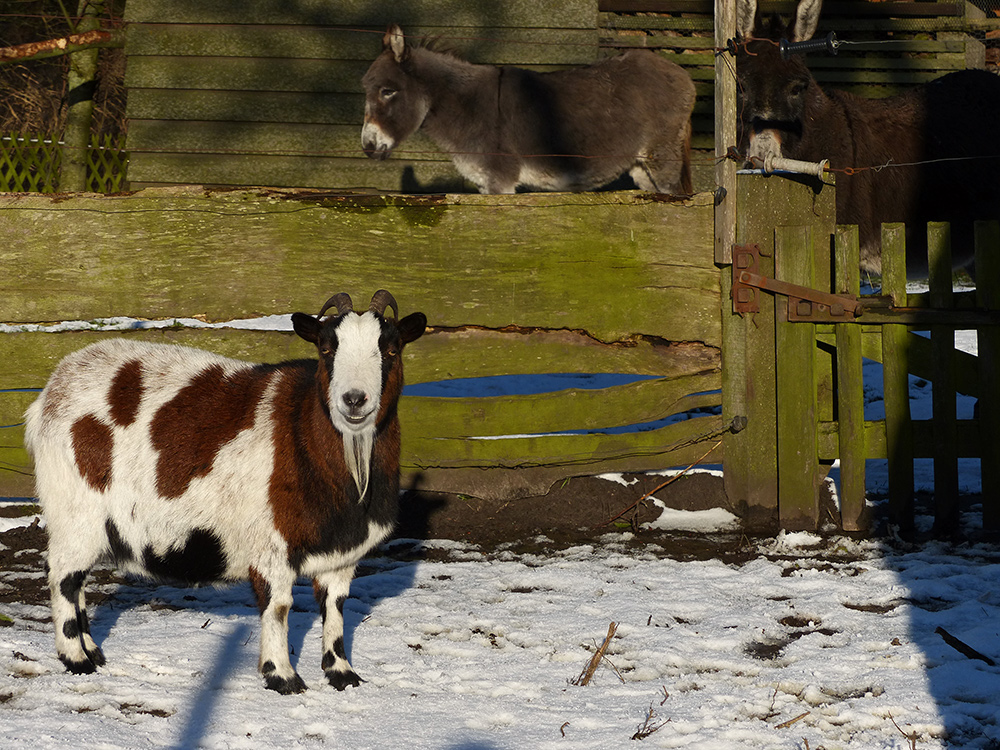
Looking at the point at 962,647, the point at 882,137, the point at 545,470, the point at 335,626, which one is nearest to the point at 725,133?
the point at 882,137

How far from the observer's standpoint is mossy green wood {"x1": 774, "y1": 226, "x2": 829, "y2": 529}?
6340 mm

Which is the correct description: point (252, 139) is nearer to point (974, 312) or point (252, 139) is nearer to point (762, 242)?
point (762, 242)

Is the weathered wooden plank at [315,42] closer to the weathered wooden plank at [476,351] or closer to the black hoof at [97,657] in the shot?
the weathered wooden plank at [476,351]

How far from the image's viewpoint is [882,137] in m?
8.05

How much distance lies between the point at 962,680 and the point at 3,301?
5.69 metres

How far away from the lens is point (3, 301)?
21.2 ft

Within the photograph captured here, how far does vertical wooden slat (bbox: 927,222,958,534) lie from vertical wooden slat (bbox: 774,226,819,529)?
683 millimetres

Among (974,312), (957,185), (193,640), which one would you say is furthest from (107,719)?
(957,185)

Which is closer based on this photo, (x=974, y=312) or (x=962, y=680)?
(x=962, y=680)

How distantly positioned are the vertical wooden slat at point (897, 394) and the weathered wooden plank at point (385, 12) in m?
5.89

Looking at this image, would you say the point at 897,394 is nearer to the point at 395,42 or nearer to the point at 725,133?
the point at 725,133

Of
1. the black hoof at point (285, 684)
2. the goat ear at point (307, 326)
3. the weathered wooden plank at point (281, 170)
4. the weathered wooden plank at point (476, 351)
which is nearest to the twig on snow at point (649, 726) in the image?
the black hoof at point (285, 684)

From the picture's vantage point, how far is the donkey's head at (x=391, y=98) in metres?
9.02

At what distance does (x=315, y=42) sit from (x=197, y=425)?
7473 millimetres
